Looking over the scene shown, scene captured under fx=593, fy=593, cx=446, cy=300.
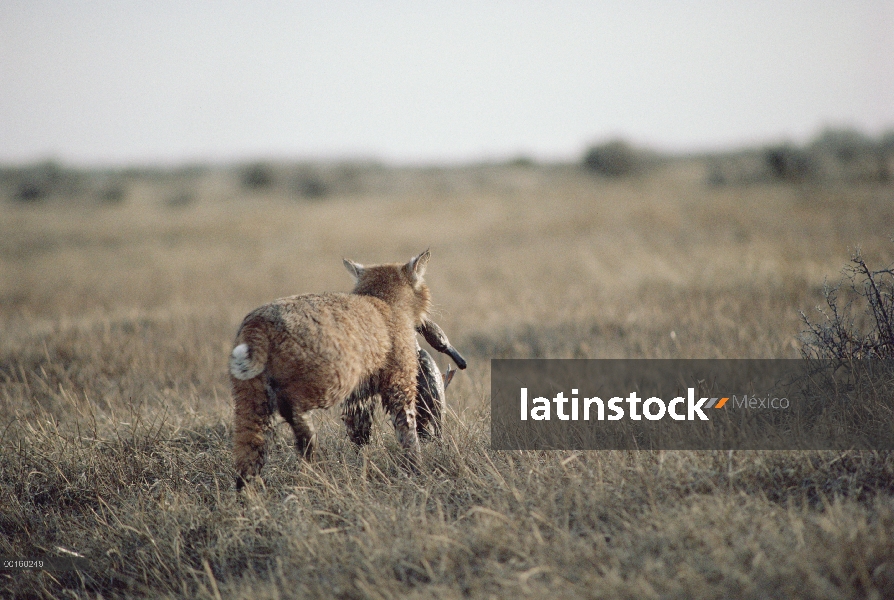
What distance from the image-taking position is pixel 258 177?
4550 cm

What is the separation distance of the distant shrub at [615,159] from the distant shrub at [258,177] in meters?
25.2

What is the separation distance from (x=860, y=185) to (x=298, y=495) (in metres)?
27.5

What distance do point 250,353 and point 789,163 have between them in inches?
1368

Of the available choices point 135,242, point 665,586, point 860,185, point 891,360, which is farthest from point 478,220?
point 665,586

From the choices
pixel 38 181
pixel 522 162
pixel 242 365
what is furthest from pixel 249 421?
pixel 522 162

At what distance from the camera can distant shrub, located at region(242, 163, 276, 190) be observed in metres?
45.2

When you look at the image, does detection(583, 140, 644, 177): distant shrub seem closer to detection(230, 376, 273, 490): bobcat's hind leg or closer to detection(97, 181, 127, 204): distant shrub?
detection(97, 181, 127, 204): distant shrub

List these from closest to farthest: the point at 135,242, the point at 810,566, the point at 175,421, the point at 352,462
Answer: the point at 810,566, the point at 352,462, the point at 175,421, the point at 135,242

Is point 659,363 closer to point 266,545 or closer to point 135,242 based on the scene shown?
point 266,545

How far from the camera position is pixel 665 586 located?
257cm

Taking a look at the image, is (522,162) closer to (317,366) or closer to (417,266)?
(417,266)

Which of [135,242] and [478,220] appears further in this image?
[478,220]

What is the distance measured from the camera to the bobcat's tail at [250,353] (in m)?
3.43

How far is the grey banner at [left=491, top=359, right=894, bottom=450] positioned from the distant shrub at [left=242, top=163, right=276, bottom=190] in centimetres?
4230
